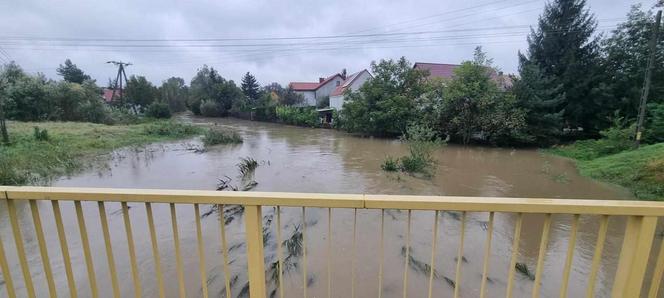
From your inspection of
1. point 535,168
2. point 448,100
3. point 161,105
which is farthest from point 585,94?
point 161,105

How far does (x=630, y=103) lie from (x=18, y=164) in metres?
21.1

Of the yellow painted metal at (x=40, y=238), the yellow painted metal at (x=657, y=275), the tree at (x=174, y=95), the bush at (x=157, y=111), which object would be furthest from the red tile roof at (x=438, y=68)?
the tree at (x=174, y=95)

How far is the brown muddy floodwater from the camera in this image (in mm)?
3105

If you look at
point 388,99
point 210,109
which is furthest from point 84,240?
point 210,109

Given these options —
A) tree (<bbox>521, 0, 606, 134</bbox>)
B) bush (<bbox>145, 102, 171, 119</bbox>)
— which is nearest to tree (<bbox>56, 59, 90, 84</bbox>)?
bush (<bbox>145, 102, 171, 119</bbox>)

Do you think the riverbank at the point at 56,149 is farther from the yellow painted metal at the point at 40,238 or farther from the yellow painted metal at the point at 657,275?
the yellow painted metal at the point at 657,275

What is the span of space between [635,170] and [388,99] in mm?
9893

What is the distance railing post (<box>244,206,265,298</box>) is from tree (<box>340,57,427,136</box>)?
14.2m

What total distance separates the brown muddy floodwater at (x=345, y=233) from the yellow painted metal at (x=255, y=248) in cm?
172

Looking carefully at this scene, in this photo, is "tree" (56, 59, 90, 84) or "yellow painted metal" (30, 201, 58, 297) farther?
"tree" (56, 59, 90, 84)

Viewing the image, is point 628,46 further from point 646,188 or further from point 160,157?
point 160,157

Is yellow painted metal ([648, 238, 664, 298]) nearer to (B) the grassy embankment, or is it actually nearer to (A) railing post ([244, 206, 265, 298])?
(A) railing post ([244, 206, 265, 298])

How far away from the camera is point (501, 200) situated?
1.20 meters

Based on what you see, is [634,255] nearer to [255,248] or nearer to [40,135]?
[255,248]
